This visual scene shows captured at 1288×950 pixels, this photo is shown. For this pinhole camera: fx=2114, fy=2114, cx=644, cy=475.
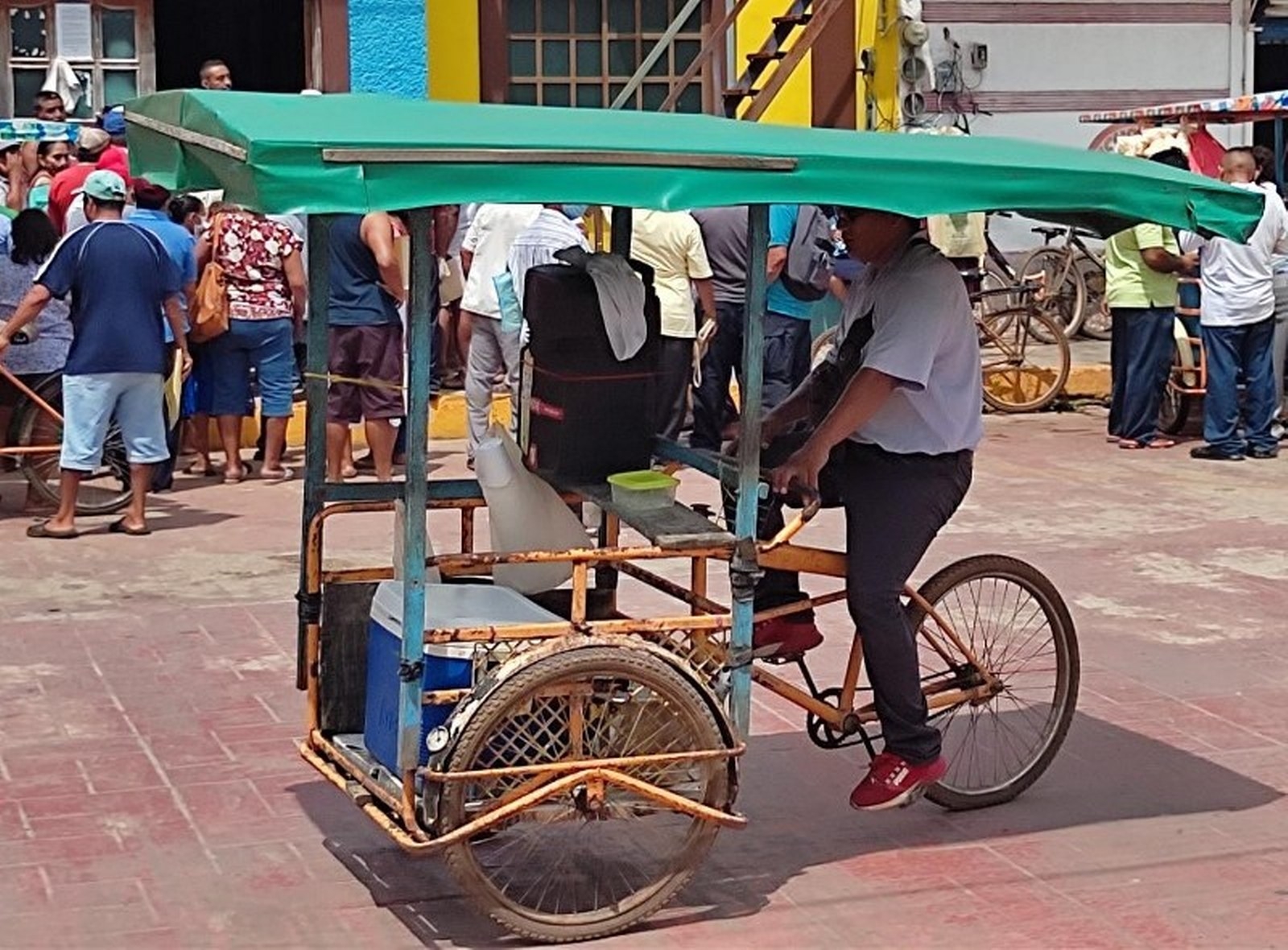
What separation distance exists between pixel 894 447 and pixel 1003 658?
102cm

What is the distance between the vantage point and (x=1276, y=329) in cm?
1331

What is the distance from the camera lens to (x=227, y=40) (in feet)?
66.2

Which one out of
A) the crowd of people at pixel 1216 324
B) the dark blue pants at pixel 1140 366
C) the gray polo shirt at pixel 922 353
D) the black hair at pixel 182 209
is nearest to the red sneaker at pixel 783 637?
the gray polo shirt at pixel 922 353

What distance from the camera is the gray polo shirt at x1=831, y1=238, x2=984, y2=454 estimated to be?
18.3 feet

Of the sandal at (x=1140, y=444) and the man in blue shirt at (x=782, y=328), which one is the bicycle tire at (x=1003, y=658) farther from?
the sandal at (x=1140, y=444)

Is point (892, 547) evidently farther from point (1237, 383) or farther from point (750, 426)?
point (1237, 383)

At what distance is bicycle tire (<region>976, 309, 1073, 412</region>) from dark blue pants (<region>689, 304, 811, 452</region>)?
3102 millimetres

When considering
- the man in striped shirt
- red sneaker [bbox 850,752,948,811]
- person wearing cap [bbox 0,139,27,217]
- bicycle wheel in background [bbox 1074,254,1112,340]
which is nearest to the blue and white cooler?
red sneaker [bbox 850,752,948,811]

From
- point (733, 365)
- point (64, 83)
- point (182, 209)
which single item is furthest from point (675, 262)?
point (64, 83)

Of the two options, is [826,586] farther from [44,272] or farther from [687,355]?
[44,272]

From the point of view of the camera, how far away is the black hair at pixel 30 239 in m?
11.1

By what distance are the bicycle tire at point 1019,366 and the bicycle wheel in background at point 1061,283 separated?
7.78 ft

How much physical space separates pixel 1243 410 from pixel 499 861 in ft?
28.6

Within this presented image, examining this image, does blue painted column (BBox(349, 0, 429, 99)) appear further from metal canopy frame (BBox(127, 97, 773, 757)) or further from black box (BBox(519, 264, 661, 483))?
black box (BBox(519, 264, 661, 483))
